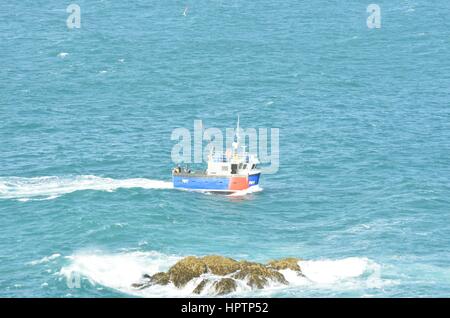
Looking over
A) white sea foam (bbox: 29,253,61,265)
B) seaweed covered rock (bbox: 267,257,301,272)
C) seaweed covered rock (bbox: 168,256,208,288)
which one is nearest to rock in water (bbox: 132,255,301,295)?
seaweed covered rock (bbox: 168,256,208,288)

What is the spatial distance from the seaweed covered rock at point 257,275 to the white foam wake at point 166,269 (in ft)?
2.03

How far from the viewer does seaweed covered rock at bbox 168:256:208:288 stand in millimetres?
112188

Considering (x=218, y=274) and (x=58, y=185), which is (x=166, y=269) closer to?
(x=218, y=274)

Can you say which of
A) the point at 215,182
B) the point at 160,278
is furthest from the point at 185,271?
the point at 215,182

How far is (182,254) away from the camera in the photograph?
414ft

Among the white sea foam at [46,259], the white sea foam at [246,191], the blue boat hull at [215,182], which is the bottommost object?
the white sea foam at [46,259]

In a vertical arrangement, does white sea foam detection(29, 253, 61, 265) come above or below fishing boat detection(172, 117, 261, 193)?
below

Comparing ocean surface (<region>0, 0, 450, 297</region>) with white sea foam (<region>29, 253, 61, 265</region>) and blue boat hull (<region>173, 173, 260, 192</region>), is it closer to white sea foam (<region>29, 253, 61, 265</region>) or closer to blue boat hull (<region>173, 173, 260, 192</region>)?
white sea foam (<region>29, 253, 61, 265</region>)

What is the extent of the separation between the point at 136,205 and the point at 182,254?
22901mm

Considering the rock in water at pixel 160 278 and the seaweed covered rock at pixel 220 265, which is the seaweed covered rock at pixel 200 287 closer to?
the seaweed covered rock at pixel 220 265

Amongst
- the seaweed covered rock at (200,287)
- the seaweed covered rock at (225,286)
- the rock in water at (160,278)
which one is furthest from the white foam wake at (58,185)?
the seaweed covered rock at (225,286)

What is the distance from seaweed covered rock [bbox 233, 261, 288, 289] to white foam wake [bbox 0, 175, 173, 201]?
4488cm

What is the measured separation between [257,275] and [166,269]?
11673 mm

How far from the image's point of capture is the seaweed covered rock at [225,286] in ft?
362
